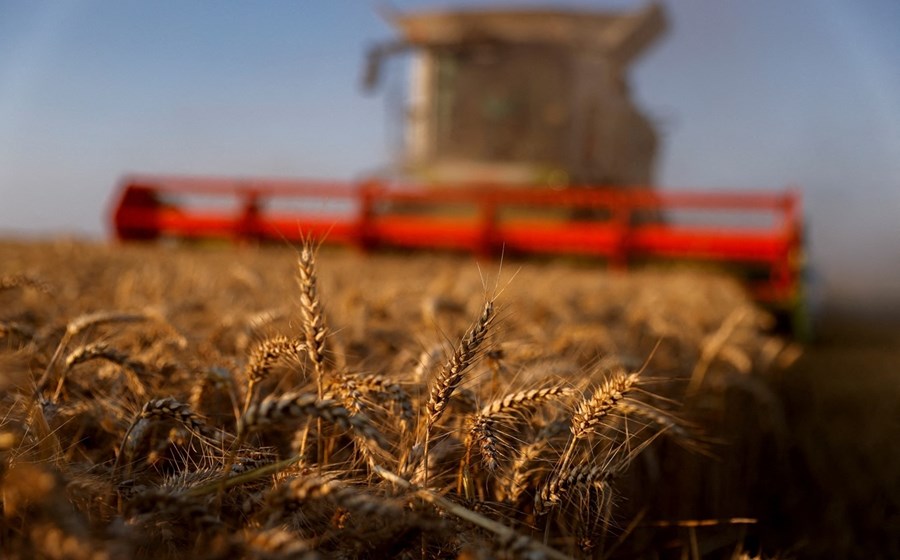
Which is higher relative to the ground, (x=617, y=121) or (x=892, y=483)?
(x=617, y=121)

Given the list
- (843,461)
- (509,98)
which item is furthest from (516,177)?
(843,461)

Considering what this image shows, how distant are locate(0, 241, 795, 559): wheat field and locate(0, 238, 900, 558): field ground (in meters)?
0.02

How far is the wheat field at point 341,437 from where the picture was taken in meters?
0.71

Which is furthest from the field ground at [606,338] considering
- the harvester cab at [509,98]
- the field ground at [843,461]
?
the harvester cab at [509,98]

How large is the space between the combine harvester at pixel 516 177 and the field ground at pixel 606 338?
125 inches

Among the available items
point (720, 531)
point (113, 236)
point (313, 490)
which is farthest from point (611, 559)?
point (113, 236)

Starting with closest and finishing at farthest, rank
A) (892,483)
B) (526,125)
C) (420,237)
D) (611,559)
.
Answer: (611,559)
(892,483)
(420,237)
(526,125)

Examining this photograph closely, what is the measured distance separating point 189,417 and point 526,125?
9.11 metres

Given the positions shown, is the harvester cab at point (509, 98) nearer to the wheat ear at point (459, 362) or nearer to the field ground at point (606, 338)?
the field ground at point (606, 338)

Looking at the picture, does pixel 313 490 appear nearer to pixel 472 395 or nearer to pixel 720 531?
pixel 472 395

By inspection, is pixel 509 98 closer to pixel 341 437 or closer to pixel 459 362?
pixel 341 437

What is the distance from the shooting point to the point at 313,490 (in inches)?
27.5

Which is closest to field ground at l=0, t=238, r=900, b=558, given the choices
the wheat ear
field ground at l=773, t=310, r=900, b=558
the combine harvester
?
field ground at l=773, t=310, r=900, b=558

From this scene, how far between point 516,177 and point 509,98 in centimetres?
111
